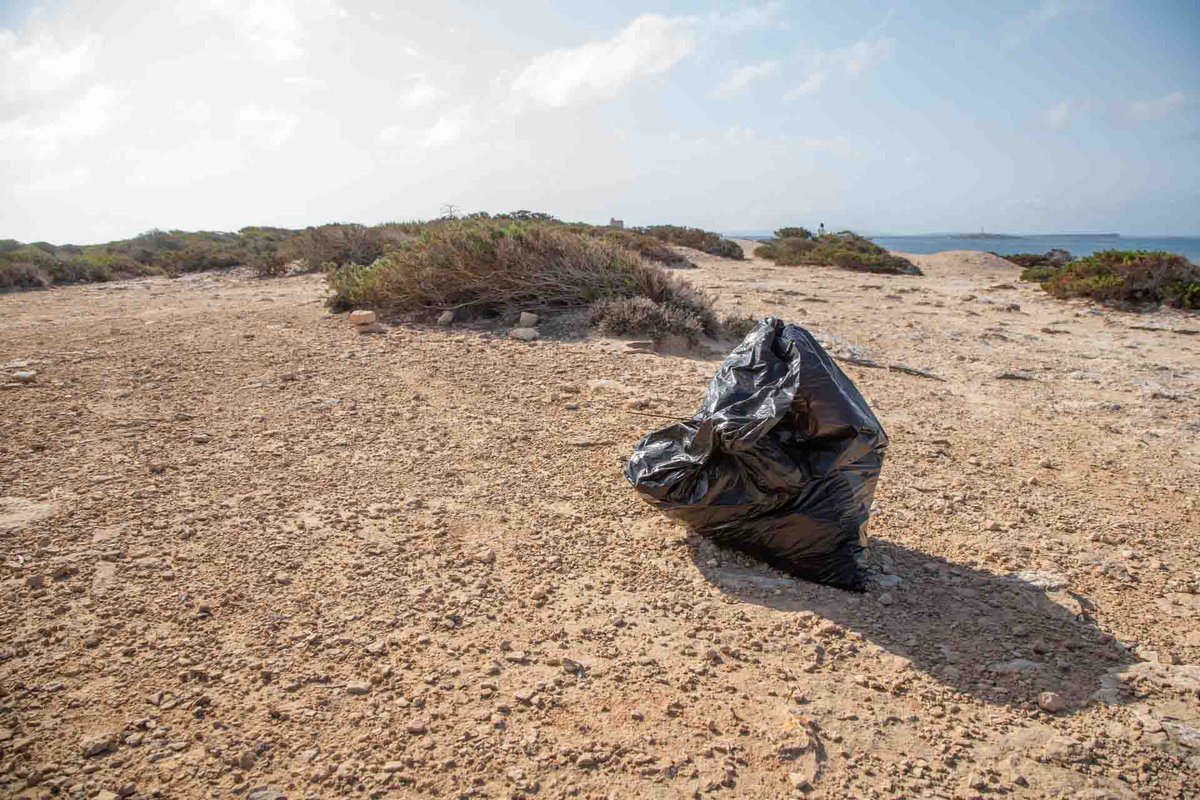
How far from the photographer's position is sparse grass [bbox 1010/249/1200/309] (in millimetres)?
8797

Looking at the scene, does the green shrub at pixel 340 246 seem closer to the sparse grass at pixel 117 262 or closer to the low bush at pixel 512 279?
the sparse grass at pixel 117 262

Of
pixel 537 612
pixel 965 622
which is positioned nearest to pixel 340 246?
pixel 537 612

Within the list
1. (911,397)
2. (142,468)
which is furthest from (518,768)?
(911,397)

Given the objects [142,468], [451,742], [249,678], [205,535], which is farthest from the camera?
[142,468]

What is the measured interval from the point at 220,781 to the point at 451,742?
0.52 m

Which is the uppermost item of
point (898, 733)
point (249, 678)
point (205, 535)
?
point (205, 535)

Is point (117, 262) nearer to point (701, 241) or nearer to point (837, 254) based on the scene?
point (701, 241)

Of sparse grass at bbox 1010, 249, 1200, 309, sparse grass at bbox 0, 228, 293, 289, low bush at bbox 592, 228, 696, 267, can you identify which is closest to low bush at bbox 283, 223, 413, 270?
sparse grass at bbox 0, 228, 293, 289

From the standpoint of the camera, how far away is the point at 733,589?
229 cm

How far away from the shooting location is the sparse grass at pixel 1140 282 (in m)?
8.80

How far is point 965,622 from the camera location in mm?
2162

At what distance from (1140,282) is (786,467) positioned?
9852 mm

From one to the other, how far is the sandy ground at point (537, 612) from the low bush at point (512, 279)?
2354mm

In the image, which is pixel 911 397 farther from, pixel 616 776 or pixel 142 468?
pixel 142 468
